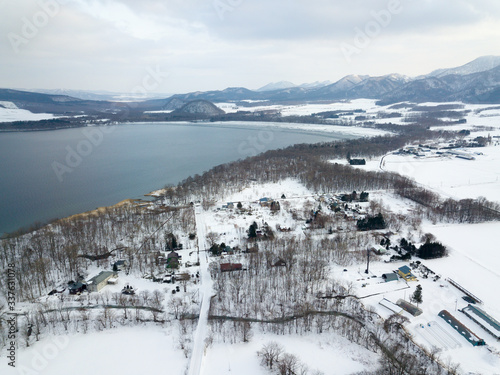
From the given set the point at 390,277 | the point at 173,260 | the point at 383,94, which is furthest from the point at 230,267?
the point at 383,94

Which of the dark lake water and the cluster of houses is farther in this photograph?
the dark lake water

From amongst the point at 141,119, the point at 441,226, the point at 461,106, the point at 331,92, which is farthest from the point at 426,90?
the point at 441,226

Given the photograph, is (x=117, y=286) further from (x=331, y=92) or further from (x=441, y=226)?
(x=331, y=92)

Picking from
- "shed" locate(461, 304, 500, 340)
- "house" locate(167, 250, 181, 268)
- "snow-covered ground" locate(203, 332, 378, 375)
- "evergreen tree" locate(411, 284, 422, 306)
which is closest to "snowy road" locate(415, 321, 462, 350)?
"evergreen tree" locate(411, 284, 422, 306)

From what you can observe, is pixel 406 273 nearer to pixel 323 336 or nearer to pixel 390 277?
pixel 390 277

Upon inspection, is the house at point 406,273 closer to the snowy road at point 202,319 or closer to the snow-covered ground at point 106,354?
the snowy road at point 202,319

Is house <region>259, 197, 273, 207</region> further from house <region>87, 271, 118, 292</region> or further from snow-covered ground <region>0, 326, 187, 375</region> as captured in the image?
snow-covered ground <region>0, 326, 187, 375</region>

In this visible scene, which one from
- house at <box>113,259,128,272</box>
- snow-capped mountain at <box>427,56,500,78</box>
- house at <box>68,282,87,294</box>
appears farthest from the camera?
snow-capped mountain at <box>427,56,500,78</box>
